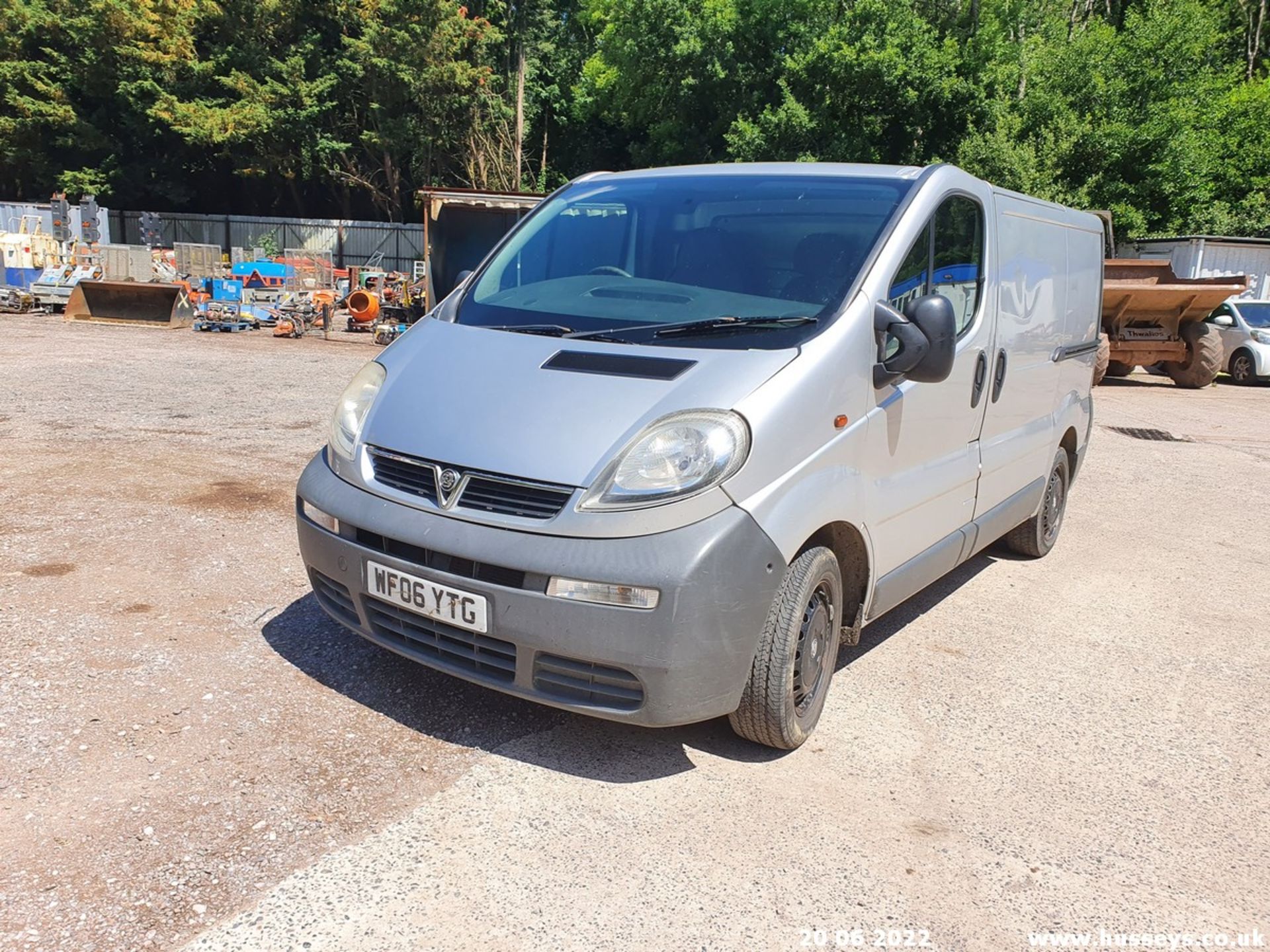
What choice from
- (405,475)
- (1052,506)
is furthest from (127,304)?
(405,475)

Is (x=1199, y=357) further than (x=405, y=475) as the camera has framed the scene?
Yes

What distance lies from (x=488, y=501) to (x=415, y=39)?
32565mm

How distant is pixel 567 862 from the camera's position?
103 inches

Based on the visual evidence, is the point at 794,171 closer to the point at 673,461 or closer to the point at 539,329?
the point at 539,329

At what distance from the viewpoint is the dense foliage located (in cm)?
2422

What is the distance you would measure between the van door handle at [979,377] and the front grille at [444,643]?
2.35 m

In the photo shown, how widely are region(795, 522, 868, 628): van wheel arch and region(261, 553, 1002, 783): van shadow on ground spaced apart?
57 centimetres

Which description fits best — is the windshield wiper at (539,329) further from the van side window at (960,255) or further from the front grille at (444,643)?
the van side window at (960,255)

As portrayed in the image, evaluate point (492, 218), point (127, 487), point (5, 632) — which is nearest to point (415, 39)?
point (492, 218)

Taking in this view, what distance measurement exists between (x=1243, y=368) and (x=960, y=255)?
656 inches

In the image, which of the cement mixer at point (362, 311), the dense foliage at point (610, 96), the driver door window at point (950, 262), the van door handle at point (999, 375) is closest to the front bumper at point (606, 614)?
the driver door window at point (950, 262)

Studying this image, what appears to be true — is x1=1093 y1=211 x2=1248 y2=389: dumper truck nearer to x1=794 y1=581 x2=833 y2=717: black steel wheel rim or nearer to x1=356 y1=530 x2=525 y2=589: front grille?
x1=794 y1=581 x2=833 y2=717: black steel wheel rim

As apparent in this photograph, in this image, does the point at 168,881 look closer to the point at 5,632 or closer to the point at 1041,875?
the point at 5,632

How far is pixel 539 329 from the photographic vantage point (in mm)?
3527
